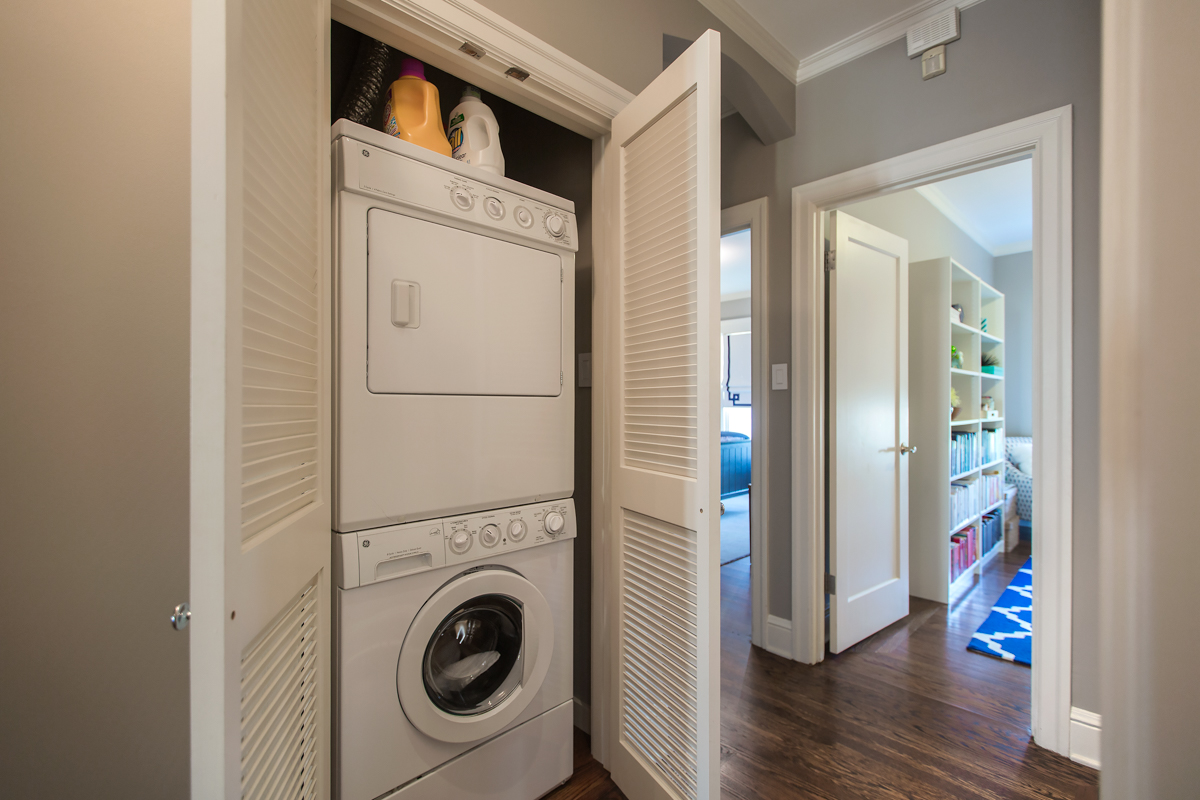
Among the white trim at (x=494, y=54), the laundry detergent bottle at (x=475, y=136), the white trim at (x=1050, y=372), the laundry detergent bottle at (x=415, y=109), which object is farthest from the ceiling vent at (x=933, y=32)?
the laundry detergent bottle at (x=415, y=109)

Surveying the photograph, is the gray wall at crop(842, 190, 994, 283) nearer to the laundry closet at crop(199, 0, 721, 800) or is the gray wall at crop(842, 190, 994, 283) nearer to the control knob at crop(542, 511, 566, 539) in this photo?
the laundry closet at crop(199, 0, 721, 800)

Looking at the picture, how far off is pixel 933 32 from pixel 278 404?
2.46 meters

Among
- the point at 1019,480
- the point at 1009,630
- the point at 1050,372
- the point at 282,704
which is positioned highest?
the point at 1050,372

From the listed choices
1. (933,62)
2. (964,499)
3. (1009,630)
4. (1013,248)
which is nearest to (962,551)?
(964,499)

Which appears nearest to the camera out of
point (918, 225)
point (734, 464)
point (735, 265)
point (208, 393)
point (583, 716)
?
point (208, 393)

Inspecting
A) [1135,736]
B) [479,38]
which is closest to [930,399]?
[479,38]

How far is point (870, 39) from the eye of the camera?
1982 mm

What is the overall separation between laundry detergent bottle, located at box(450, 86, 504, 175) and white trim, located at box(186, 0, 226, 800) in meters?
0.86

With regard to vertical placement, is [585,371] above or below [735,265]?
below

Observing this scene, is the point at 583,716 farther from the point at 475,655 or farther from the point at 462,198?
the point at 462,198

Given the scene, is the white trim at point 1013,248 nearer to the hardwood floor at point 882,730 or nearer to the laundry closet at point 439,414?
the hardwood floor at point 882,730

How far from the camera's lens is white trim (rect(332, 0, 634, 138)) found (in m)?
1.08

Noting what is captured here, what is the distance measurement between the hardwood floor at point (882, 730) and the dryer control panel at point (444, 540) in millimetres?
768

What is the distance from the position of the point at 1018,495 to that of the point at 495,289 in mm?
5057
